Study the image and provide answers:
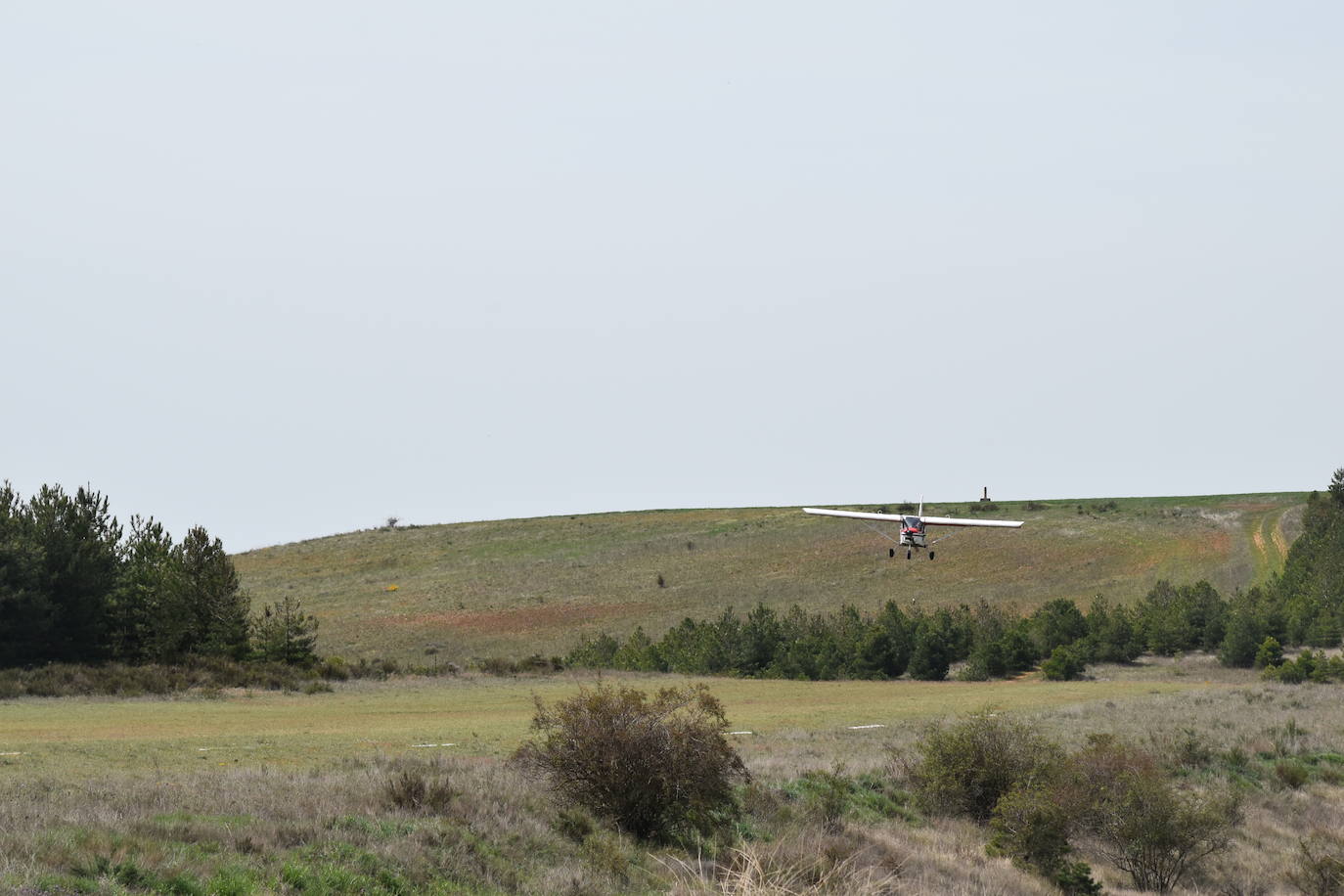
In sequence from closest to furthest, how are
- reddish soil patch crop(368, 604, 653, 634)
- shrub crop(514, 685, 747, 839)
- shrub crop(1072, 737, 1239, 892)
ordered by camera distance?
shrub crop(514, 685, 747, 839) < shrub crop(1072, 737, 1239, 892) < reddish soil patch crop(368, 604, 653, 634)

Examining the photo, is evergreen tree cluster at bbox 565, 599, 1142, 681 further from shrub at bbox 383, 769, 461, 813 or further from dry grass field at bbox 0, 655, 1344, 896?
shrub at bbox 383, 769, 461, 813

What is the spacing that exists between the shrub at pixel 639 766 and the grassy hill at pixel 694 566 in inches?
2423

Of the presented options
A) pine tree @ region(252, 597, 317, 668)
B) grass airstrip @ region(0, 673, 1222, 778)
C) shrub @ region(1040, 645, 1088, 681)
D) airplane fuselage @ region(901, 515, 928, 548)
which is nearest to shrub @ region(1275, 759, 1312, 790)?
grass airstrip @ region(0, 673, 1222, 778)

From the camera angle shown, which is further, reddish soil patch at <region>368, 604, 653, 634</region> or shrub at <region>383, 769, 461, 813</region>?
reddish soil patch at <region>368, 604, 653, 634</region>

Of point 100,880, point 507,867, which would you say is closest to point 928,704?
point 507,867

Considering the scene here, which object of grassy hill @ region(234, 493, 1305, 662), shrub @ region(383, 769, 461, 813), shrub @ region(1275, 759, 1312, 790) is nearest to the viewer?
shrub @ region(383, 769, 461, 813)

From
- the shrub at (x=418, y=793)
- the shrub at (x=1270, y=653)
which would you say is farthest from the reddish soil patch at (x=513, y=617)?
the shrub at (x=418, y=793)

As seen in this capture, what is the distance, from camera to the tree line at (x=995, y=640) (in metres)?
63.7

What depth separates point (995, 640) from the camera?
6556 cm

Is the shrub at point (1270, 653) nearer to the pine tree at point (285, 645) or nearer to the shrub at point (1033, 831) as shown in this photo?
the shrub at point (1033, 831)

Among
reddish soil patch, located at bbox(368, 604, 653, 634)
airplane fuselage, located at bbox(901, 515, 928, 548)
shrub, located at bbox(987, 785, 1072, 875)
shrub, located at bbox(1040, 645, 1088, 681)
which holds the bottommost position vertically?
reddish soil patch, located at bbox(368, 604, 653, 634)

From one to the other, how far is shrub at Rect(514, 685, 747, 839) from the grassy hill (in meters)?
61.6

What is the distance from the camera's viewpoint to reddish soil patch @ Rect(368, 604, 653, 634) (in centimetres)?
9838

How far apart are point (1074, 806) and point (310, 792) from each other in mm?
14339
